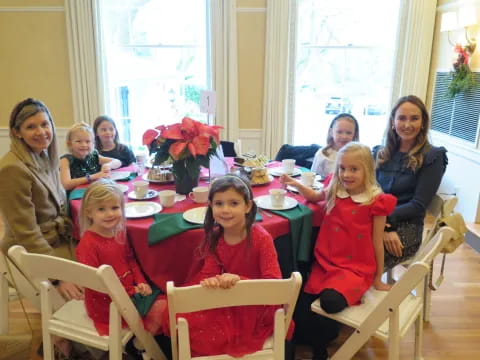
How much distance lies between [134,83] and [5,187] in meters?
3.13

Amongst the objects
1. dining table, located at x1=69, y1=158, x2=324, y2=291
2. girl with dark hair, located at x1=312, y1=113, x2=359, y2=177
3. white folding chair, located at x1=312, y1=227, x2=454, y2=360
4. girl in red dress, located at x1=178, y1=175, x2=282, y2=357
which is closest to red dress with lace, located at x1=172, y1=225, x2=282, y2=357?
girl in red dress, located at x1=178, y1=175, x2=282, y2=357

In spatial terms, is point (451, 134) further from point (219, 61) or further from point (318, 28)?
point (219, 61)

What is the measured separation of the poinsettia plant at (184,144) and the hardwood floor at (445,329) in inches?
43.7

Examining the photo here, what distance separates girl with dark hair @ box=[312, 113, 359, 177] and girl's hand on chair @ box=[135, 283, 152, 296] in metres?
1.49

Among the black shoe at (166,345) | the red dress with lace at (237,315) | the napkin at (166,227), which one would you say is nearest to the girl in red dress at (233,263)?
the red dress with lace at (237,315)

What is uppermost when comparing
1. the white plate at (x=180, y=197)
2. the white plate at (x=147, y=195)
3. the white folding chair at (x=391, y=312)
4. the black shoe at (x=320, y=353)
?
the white plate at (x=147, y=195)

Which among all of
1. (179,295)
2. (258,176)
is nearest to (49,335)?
(179,295)

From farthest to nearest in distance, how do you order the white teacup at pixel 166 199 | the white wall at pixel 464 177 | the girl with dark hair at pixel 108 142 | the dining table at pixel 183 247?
the white wall at pixel 464 177 < the girl with dark hair at pixel 108 142 < the white teacup at pixel 166 199 < the dining table at pixel 183 247

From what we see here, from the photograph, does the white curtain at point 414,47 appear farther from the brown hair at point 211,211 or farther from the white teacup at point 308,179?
the brown hair at point 211,211

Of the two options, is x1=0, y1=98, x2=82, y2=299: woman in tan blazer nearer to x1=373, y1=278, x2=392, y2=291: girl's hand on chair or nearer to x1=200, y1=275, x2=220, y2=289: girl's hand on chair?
x1=200, y1=275, x2=220, y2=289: girl's hand on chair

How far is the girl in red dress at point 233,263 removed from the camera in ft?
4.61

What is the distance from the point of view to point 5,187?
1747 millimetres

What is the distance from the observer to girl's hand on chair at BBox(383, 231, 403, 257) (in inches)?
77.2

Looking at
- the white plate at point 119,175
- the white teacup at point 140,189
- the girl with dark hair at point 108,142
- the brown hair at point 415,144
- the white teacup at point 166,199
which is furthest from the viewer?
the girl with dark hair at point 108,142
